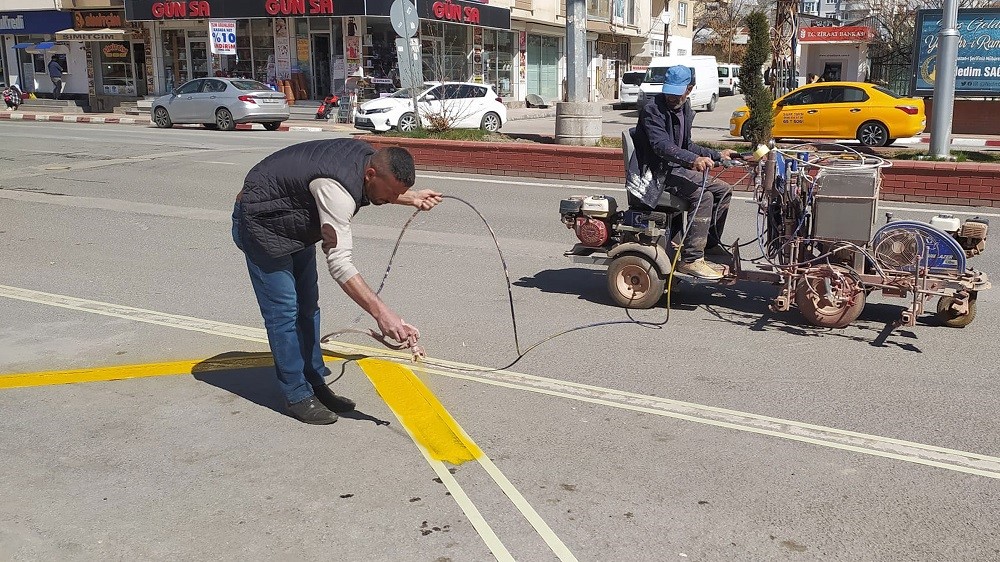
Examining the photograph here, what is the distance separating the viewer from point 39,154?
19.0 meters

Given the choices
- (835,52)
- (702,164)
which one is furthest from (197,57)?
(835,52)

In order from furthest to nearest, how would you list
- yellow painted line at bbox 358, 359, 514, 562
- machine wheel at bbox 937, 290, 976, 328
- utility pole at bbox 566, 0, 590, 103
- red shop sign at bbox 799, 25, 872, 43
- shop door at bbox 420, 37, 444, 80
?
red shop sign at bbox 799, 25, 872, 43, shop door at bbox 420, 37, 444, 80, utility pole at bbox 566, 0, 590, 103, machine wheel at bbox 937, 290, 976, 328, yellow painted line at bbox 358, 359, 514, 562

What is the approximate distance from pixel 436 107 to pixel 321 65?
10.3m

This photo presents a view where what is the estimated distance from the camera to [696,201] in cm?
706

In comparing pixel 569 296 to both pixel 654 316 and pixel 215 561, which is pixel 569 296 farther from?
pixel 215 561

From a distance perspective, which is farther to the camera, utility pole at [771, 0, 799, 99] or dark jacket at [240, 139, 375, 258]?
utility pole at [771, 0, 799, 99]

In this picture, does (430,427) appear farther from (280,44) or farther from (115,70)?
(115,70)

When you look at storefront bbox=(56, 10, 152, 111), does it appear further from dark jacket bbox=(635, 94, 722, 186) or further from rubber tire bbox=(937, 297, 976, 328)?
rubber tire bbox=(937, 297, 976, 328)

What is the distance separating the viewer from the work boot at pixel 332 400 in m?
5.11

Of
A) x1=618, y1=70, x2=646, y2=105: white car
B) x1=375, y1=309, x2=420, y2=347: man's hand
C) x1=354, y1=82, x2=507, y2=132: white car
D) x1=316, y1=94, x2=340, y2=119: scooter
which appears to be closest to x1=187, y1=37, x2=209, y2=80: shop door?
x1=316, y1=94, x2=340, y2=119: scooter

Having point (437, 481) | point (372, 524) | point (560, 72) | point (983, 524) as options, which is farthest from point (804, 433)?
point (560, 72)

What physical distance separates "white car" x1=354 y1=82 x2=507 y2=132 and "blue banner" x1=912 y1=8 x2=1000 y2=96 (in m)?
11.5

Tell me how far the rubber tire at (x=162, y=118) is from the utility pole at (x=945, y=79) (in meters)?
22.6

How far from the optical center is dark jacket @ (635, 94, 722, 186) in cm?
691
